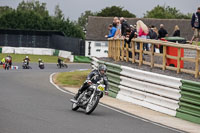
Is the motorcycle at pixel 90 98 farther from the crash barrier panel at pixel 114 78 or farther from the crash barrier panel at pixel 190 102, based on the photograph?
the crash barrier panel at pixel 114 78

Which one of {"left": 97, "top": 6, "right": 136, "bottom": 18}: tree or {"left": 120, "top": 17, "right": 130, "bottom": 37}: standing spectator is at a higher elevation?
{"left": 97, "top": 6, "right": 136, "bottom": 18}: tree

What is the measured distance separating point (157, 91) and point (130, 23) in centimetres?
8157

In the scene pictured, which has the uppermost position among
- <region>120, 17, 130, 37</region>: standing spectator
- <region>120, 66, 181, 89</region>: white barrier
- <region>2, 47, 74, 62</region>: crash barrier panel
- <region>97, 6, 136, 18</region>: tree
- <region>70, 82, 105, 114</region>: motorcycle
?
<region>97, 6, 136, 18</region>: tree

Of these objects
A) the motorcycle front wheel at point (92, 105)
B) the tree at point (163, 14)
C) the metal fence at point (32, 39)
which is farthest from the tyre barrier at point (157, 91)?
the tree at point (163, 14)

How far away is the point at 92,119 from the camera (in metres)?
13.6

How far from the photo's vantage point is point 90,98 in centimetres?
1484

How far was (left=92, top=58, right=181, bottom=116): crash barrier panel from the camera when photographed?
16.1m

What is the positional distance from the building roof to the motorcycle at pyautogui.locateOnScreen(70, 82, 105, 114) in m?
80.1

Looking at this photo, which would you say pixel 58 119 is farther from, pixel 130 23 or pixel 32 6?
pixel 32 6

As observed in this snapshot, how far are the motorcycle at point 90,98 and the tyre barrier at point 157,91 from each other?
2.29 metres

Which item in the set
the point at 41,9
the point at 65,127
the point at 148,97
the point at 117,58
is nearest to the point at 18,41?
the point at 117,58

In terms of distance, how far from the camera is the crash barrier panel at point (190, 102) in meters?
14.8

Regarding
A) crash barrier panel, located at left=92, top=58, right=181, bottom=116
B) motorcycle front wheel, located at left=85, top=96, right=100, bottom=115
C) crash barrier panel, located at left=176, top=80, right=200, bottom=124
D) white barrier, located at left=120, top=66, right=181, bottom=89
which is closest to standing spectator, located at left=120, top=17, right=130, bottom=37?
crash barrier panel, located at left=92, top=58, right=181, bottom=116

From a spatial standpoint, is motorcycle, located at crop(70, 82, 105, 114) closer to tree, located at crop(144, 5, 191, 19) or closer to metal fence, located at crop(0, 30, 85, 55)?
metal fence, located at crop(0, 30, 85, 55)
